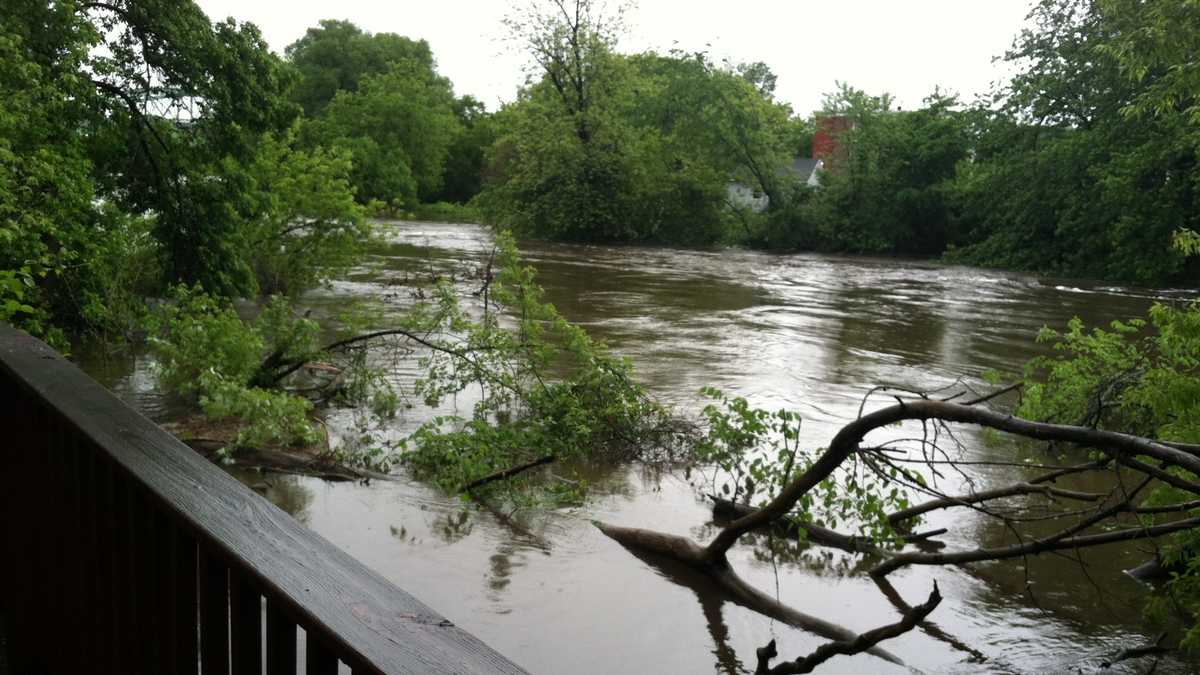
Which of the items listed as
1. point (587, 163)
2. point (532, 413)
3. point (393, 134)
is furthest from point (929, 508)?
point (393, 134)

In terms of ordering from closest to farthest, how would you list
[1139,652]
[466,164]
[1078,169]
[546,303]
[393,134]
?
[1139,652]
[546,303]
[1078,169]
[393,134]
[466,164]

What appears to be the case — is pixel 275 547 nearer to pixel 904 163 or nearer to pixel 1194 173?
pixel 1194 173

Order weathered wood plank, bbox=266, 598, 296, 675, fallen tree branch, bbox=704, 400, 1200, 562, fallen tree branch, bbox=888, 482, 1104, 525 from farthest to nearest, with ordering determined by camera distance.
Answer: fallen tree branch, bbox=888, 482, 1104, 525 → fallen tree branch, bbox=704, 400, 1200, 562 → weathered wood plank, bbox=266, 598, 296, 675

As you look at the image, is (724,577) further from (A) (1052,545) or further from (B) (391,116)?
(B) (391,116)

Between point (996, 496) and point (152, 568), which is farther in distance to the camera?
point (996, 496)

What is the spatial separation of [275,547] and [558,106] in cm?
4066

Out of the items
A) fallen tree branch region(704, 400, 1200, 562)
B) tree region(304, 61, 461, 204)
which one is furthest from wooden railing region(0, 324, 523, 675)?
tree region(304, 61, 461, 204)

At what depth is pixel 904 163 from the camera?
37156 mm

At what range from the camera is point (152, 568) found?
93.0 inches

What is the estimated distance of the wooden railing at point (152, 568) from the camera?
162cm

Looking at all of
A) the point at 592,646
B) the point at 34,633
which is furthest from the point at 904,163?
the point at 34,633

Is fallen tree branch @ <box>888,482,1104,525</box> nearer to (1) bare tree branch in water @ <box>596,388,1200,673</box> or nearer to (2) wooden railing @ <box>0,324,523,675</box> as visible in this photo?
(1) bare tree branch in water @ <box>596,388,1200,673</box>

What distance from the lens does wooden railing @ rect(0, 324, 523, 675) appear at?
5.33ft

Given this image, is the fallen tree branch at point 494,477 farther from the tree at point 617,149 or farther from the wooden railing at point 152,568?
the tree at point 617,149
